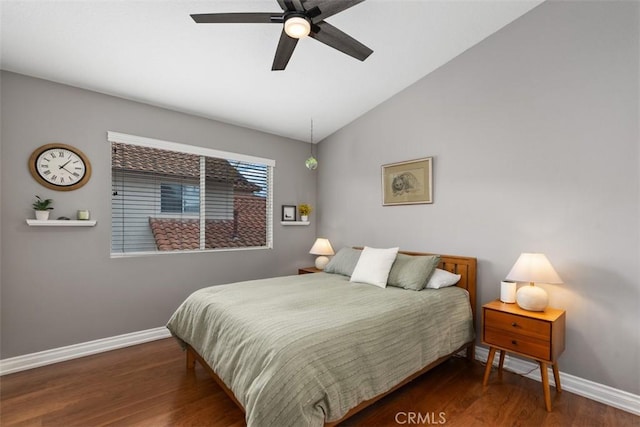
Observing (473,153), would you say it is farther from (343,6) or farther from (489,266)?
(343,6)

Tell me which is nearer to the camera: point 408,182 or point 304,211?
point 408,182

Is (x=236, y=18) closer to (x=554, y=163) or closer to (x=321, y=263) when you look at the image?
(x=554, y=163)

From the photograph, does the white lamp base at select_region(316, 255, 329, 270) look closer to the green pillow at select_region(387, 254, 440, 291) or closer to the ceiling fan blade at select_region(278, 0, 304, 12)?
the green pillow at select_region(387, 254, 440, 291)

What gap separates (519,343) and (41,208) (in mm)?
4085

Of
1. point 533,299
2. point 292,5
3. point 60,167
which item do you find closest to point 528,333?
point 533,299

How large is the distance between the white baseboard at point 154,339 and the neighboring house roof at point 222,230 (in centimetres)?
99

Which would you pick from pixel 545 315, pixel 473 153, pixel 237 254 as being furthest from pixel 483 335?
pixel 237 254

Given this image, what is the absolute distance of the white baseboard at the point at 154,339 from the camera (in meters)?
2.14

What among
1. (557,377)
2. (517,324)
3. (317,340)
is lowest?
(557,377)

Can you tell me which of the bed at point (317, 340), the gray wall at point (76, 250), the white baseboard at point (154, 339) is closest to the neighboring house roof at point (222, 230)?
the gray wall at point (76, 250)

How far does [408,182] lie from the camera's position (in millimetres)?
3480

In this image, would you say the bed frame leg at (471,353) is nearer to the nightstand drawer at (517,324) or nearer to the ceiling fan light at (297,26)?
the nightstand drawer at (517,324)

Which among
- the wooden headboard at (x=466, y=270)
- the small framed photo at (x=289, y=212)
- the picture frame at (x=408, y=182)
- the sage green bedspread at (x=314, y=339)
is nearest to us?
the sage green bedspread at (x=314, y=339)

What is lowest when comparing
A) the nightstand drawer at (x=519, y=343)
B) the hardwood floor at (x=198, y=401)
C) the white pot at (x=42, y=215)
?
the hardwood floor at (x=198, y=401)
